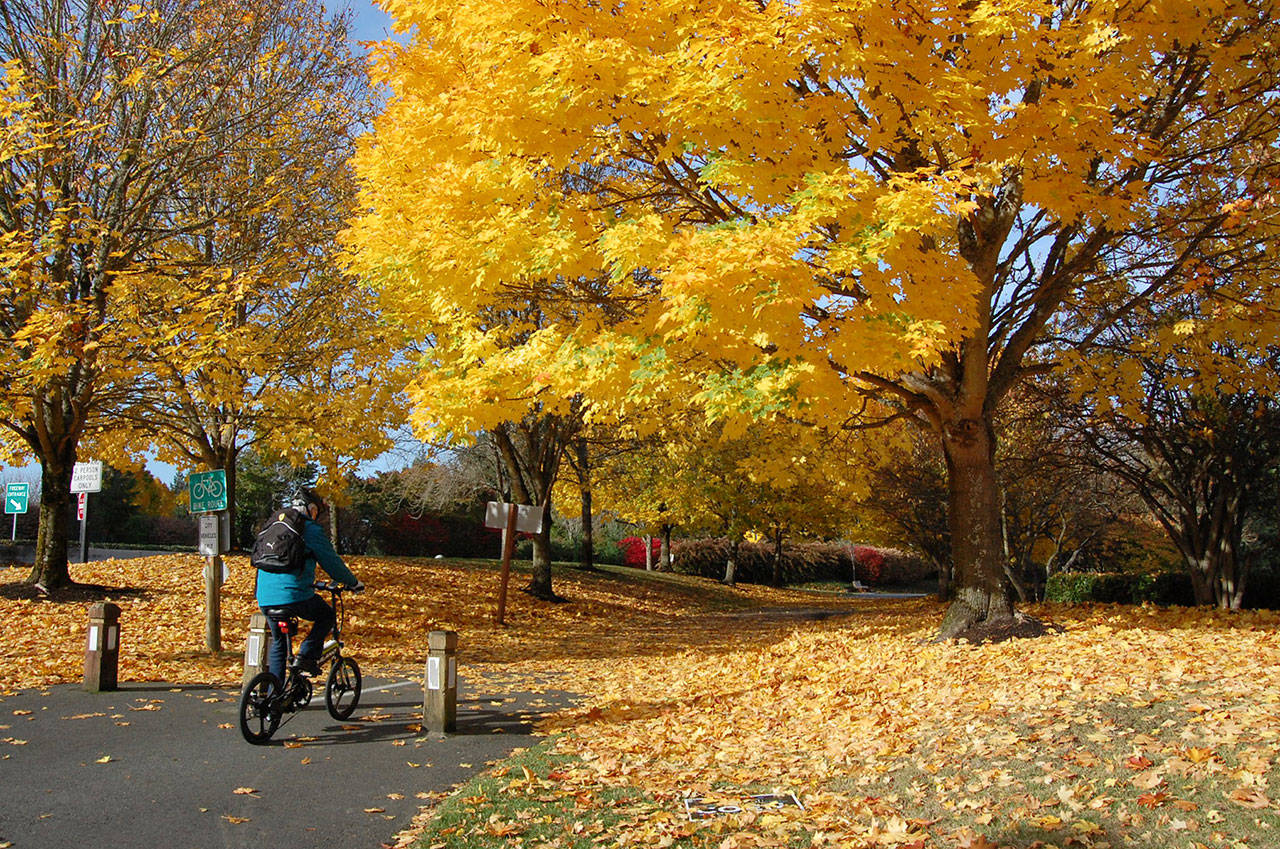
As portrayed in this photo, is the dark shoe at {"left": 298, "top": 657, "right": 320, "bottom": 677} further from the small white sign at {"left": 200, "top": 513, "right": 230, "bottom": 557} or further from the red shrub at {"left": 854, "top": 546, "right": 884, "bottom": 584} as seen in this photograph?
the red shrub at {"left": 854, "top": 546, "right": 884, "bottom": 584}

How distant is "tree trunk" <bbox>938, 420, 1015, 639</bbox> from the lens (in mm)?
10133

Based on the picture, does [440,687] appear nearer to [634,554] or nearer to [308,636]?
[308,636]

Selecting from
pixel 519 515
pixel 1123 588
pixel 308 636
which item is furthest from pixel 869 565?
pixel 308 636

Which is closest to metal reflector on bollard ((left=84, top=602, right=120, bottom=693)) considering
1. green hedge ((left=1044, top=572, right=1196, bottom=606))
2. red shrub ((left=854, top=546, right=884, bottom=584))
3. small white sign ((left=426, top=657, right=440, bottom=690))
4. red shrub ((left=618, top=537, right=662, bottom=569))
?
small white sign ((left=426, top=657, right=440, bottom=690))

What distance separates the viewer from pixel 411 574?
20109 mm

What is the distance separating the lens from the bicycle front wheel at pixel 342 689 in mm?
7449

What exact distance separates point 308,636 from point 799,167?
18.3 feet

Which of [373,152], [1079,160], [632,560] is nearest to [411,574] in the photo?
[373,152]

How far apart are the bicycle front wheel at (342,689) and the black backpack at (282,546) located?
1062 millimetres

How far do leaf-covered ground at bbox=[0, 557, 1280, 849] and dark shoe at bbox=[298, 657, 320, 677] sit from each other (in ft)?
6.24

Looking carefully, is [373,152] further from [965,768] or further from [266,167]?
[965,768]

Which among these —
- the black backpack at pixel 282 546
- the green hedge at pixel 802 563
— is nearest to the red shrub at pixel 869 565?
the green hedge at pixel 802 563

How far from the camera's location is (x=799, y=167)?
26.2 feet

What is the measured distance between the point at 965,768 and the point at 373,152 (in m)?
8.14
